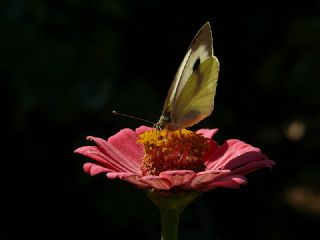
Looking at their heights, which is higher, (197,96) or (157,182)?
(197,96)

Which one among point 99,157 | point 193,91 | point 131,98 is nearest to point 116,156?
point 99,157

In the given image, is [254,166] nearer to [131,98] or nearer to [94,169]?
[94,169]

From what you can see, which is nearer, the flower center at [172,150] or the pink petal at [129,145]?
the flower center at [172,150]

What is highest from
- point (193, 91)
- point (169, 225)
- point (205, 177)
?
point (193, 91)

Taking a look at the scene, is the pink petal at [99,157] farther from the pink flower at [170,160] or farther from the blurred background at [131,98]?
the blurred background at [131,98]

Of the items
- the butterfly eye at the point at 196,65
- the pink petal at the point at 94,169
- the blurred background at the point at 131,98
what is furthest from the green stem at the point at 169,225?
the blurred background at the point at 131,98

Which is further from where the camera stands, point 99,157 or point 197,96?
point 197,96
